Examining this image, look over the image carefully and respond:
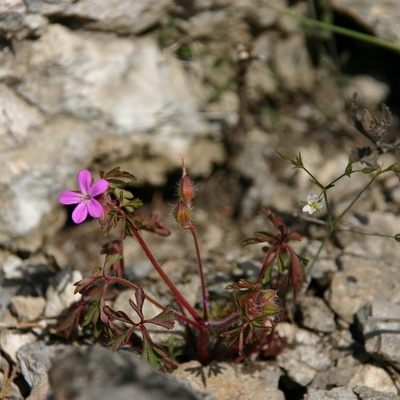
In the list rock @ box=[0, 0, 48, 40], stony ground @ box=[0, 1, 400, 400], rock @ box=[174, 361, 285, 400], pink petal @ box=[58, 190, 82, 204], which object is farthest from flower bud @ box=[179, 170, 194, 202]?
rock @ box=[0, 0, 48, 40]

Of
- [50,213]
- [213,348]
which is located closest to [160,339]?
[213,348]

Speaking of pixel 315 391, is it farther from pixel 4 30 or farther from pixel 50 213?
pixel 4 30

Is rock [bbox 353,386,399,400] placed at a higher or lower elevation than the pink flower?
lower

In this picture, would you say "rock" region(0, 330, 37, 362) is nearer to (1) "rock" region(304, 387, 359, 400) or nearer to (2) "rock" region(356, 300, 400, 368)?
(1) "rock" region(304, 387, 359, 400)

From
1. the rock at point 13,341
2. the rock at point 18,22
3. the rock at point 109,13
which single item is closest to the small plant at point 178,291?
the rock at point 13,341

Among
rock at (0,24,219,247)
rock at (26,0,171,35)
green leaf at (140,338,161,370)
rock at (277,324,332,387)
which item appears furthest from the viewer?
rock at (0,24,219,247)

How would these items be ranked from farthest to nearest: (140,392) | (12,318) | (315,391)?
1. (12,318)
2. (315,391)
3. (140,392)
